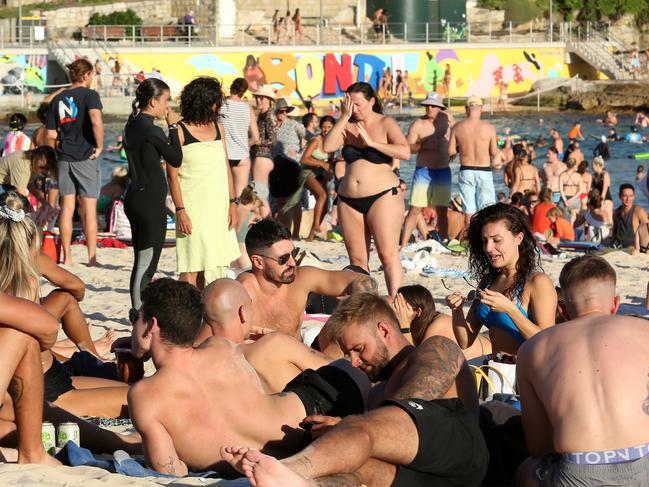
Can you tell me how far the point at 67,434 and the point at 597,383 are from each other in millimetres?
2324

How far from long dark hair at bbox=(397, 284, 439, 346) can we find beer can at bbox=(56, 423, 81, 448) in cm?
184

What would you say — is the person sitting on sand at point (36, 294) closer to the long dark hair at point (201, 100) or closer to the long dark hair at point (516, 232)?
the long dark hair at point (201, 100)

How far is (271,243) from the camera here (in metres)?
6.01

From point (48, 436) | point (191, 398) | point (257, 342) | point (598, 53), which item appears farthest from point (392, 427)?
point (598, 53)

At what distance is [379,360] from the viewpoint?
455 centimetres

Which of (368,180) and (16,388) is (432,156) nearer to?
(368,180)

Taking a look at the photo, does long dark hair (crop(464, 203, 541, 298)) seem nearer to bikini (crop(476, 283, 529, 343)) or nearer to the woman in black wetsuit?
bikini (crop(476, 283, 529, 343))

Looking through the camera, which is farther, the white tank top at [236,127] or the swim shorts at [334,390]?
the white tank top at [236,127]

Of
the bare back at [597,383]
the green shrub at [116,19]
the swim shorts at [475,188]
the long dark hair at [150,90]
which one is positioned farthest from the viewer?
the green shrub at [116,19]

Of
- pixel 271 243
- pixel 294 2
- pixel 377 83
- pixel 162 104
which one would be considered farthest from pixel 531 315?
pixel 294 2

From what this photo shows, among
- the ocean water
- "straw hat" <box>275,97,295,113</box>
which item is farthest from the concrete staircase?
"straw hat" <box>275,97,295,113</box>

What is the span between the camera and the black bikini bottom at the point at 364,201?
762 cm

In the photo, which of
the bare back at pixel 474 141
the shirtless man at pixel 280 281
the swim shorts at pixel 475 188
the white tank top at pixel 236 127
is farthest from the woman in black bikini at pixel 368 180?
the swim shorts at pixel 475 188

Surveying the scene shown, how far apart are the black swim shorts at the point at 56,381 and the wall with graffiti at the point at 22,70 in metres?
35.1
